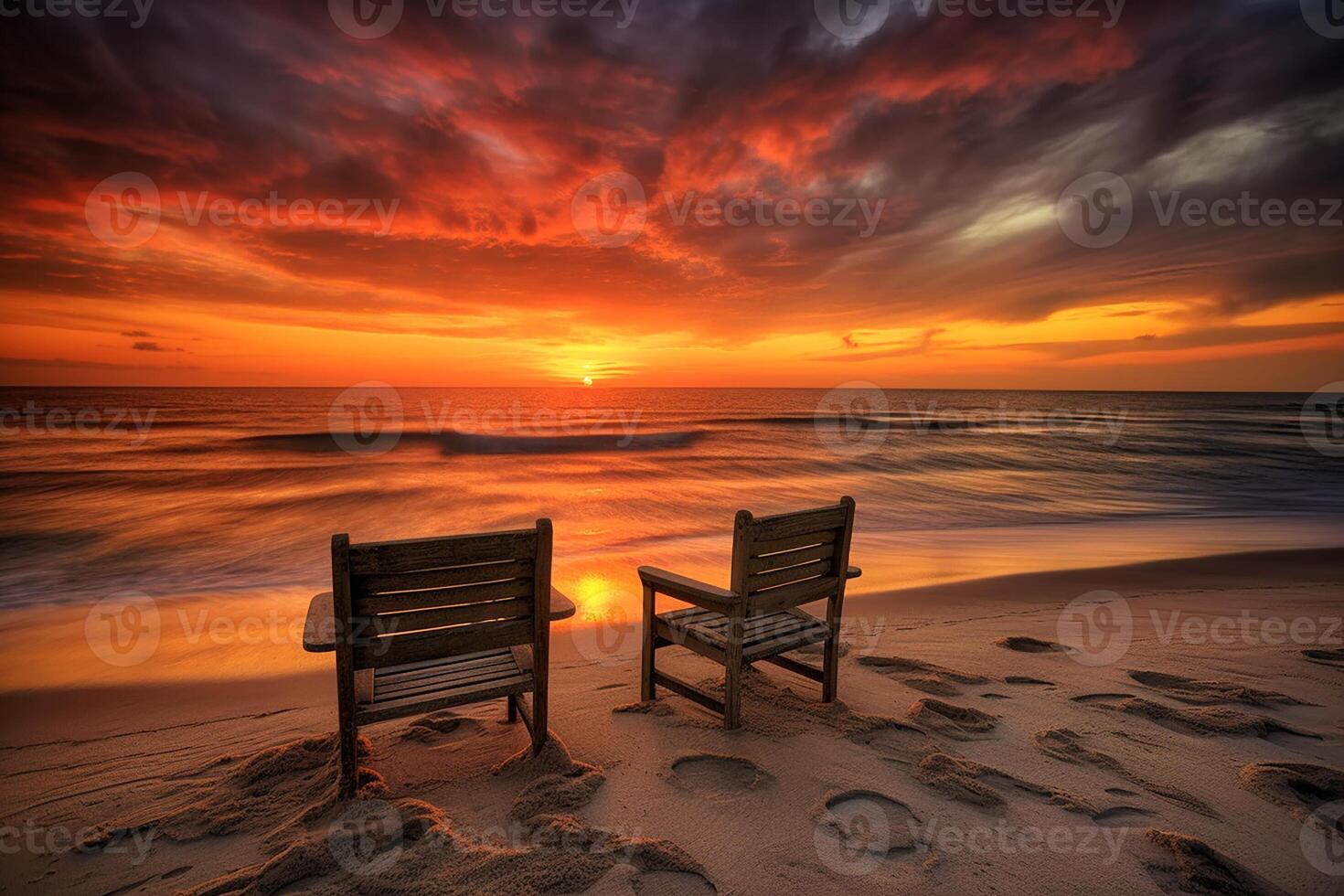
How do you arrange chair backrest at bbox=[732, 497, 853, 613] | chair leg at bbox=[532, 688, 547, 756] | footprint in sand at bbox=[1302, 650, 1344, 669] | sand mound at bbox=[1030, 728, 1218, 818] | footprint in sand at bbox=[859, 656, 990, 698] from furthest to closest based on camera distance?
footprint in sand at bbox=[1302, 650, 1344, 669] < footprint in sand at bbox=[859, 656, 990, 698] < chair backrest at bbox=[732, 497, 853, 613] < chair leg at bbox=[532, 688, 547, 756] < sand mound at bbox=[1030, 728, 1218, 818]

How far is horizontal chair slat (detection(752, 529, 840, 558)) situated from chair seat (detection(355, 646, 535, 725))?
176 centimetres

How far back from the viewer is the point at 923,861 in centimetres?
293

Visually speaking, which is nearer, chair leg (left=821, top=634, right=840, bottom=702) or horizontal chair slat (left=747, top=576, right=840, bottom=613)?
horizontal chair slat (left=747, top=576, right=840, bottom=613)

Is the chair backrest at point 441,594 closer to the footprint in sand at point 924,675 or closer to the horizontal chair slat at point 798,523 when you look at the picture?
the horizontal chair slat at point 798,523

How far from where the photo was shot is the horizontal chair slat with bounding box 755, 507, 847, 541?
155 inches

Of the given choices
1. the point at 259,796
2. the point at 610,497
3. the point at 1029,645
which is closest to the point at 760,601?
the point at 259,796

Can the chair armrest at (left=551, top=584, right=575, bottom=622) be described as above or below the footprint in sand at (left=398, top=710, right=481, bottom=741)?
above

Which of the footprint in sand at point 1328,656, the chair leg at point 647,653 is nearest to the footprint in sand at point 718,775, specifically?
the chair leg at point 647,653

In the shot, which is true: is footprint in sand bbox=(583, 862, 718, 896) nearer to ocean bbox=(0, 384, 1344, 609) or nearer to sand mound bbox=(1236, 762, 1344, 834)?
sand mound bbox=(1236, 762, 1344, 834)

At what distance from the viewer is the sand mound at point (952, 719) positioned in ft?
13.5

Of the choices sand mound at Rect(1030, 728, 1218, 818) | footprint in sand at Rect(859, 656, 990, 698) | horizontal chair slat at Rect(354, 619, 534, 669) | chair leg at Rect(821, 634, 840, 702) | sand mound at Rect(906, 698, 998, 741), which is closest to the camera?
horizontal chair slat at Rect(354, 619, 534, 669)

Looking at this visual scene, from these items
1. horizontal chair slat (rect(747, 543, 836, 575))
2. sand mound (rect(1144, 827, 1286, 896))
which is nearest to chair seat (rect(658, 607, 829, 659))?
horizontal chair slat (rect(747, 543, 836, 575))

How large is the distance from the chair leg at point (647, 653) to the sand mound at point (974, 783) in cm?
200

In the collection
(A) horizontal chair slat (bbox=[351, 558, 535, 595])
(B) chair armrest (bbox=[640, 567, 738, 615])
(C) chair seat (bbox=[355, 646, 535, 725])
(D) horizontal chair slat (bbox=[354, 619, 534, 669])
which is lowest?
(C) chair seat (bbox=[355, 646, 535, 725])
